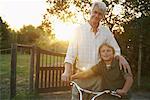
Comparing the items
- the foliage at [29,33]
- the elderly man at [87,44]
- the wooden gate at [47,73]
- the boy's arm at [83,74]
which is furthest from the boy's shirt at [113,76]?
the foliage at [29,33]

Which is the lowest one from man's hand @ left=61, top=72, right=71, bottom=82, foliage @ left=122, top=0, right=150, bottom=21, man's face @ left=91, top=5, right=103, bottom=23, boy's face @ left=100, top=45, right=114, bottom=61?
man's hand @ left=61, top=72, right=71, bottom=82

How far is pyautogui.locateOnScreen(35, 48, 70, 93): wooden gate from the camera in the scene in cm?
885

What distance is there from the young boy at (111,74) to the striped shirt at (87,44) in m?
0.27

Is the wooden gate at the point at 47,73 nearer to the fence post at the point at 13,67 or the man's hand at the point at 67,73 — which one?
the fence post at the point at 13,67

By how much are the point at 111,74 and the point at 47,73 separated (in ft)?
20.0

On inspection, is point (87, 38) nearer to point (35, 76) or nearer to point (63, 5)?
point (35, 76)

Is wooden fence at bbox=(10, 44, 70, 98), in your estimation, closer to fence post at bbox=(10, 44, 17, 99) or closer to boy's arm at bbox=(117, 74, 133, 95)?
fence post at bbox=(10, 44, 17, 99)

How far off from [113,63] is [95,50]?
35cm

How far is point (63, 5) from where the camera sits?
39.6 feet

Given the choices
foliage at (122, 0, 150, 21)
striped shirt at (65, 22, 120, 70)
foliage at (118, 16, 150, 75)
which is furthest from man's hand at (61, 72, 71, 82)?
foliage at (122, 0, 150, 21)

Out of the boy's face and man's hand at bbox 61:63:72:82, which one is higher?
the boy's face

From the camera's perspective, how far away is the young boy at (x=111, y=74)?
3.08 meters

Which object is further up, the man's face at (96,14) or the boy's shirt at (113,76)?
the man's face at (96,14)

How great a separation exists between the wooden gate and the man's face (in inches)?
215
